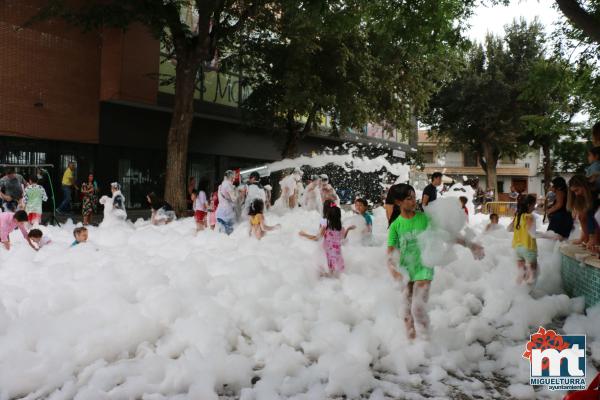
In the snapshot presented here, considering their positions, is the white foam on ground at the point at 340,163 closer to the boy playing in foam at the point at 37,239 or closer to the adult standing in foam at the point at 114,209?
the adult standing in foam at the point at 114,209

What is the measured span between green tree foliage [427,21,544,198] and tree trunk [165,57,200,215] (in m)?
21.3

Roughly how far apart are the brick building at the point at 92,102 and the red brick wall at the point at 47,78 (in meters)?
0.03

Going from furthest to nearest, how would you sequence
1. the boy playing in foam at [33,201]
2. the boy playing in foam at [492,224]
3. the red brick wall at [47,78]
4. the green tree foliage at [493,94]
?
the green tree foliage at [493,94], the red brick wall at [47,78], the boy playing in foam at [33,201], the boy playing in foam at [492,224]

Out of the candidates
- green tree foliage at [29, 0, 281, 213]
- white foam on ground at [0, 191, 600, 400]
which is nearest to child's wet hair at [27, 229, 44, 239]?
white foam on ground at [0, 191, 600, 400]

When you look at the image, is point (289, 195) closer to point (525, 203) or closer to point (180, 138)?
point (180, 138)

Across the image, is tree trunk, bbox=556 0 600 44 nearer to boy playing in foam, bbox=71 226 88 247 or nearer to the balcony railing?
boy playing in foam, bbox=71 226 88 247

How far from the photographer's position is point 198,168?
23078mm

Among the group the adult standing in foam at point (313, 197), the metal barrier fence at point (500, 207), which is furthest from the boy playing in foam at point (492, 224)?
the metal barrier fence at point (500, 207)

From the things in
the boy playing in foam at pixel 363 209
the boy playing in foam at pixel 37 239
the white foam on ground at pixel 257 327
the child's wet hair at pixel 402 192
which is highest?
the child's wet hair at pixel 402 192

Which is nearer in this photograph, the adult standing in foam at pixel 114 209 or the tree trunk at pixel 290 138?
the adult standing in foam at pixel 114 209

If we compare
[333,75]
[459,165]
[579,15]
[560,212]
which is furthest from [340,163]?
[459,165]

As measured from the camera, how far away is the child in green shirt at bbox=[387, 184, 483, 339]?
202 inches

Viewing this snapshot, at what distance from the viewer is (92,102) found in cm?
1862

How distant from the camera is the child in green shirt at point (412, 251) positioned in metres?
5.13
